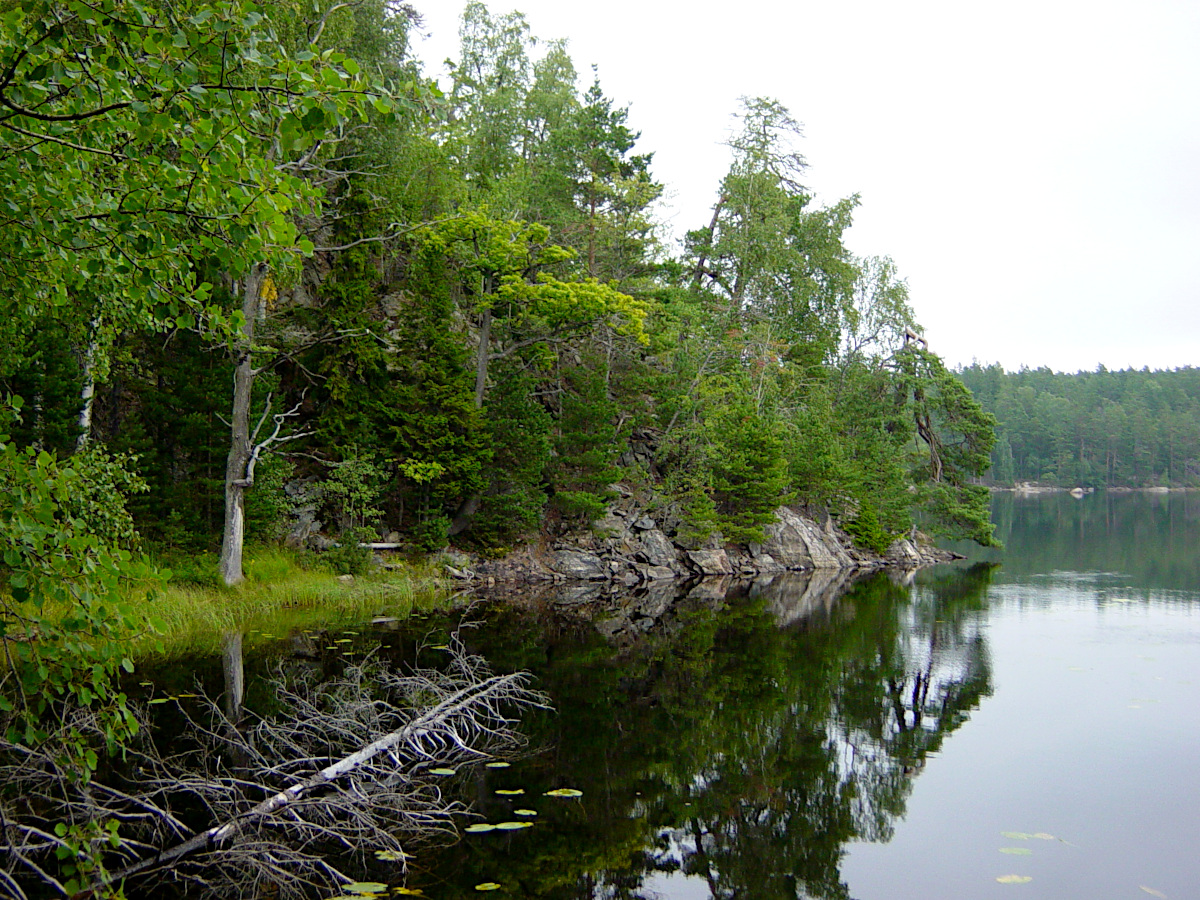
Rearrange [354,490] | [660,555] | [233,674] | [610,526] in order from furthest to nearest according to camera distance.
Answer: [660,555] < [610,526] < [354,490] < [233,674]

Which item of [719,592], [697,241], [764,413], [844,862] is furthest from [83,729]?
[697,241]

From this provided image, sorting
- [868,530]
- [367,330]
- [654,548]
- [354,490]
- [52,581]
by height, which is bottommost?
[654,548]

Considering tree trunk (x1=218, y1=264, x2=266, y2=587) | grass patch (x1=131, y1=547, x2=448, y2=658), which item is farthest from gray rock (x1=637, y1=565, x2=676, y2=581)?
tree trunk (x1=218, y1=264, x2=266, y2=587)

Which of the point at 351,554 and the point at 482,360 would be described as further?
the point at 482,360

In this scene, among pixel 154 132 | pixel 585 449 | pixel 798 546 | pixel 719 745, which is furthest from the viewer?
pixel 798 546

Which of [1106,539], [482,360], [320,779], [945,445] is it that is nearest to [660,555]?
[482,360]

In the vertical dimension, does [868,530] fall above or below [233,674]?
above

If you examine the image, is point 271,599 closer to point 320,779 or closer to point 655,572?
point 320,779

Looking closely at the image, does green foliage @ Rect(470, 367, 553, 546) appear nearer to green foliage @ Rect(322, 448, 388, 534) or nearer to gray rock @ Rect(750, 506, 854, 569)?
green foliage @ Rect(322, 448, 388, 534)

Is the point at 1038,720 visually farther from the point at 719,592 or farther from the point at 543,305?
the point at 543,305

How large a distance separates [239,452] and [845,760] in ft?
42.1

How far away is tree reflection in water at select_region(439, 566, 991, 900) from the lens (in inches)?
254

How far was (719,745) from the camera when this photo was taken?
9453 millimetres

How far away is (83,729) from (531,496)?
653 inches
